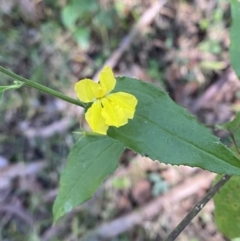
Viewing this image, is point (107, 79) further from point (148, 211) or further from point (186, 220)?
point (148, 211)

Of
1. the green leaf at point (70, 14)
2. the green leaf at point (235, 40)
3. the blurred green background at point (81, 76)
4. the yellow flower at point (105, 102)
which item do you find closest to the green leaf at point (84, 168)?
the yellow flower at point (105, 102)

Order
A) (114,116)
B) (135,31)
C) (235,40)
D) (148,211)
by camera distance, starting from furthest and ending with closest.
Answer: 1. (135,31)
2. (148,211)
3. (235,40)
4. (114,116)

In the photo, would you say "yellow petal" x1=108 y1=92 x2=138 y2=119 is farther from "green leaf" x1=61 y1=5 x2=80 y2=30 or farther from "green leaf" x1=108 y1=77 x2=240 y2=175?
"green leaf" x1=61 y1=5 x2=80 y2=30

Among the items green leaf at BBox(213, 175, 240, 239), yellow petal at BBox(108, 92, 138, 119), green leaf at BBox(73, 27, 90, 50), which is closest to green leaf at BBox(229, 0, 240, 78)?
green leaf at BBox(213, 175, 240, 239)

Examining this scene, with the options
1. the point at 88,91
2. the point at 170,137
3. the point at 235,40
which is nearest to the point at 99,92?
the point at 88,91

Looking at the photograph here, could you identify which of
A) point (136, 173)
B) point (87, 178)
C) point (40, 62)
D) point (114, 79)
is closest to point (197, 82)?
point (136, 173)

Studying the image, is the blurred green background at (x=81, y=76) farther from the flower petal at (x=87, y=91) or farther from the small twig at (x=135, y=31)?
the flower petal at (x=87, y=91)
